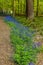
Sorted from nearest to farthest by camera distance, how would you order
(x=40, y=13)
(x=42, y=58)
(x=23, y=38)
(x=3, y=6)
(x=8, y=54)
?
(x=8, y=54) < (x=42, y=58) < (x=23, y=38) < (x=40, y=13) < (x=3, y=6)

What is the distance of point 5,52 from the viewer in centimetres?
623

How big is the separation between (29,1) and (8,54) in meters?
8.84

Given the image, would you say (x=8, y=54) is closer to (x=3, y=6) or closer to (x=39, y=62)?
(x=39, y=62)

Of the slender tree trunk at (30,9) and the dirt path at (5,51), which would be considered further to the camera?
the slender tree trunk at (30,9)

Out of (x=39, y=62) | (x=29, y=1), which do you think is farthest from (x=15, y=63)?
(x=29, y=1)

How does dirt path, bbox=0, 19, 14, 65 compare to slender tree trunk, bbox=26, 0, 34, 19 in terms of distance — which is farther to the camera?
slender tree trunk, bbox=26, 0, 34, 19

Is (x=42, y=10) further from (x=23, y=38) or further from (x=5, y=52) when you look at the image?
(x=5, y=52)

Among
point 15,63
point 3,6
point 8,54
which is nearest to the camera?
point 15,63

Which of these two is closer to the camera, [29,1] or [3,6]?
[29,1]

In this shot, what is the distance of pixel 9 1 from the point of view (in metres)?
18.4

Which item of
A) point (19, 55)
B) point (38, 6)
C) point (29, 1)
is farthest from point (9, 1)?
point (19, 55)

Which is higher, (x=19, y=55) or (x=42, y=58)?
(x=19, y=55)

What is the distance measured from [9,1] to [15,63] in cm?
1325

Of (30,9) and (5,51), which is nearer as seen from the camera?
(5,51)
